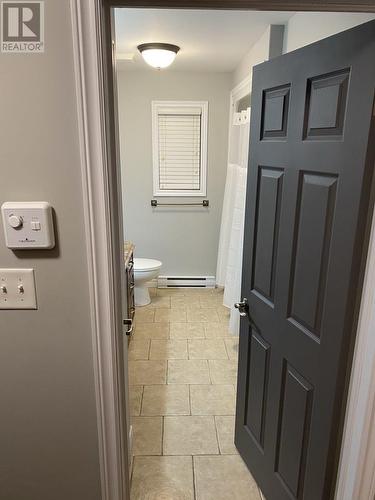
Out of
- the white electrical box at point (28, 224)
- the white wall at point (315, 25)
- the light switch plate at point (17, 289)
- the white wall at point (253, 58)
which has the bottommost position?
the light switch plate at point (17, 289)

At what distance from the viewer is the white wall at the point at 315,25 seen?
1.53 metres

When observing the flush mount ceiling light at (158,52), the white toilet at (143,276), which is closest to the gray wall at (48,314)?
the flush mount ceiling light at (158,52)

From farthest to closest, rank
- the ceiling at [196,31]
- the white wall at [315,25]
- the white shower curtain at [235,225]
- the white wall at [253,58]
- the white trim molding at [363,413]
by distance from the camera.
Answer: the white shower curtain at [235,225] → the white wall at [253,58] → the ceiling at [196,31] → the white wall at [315,25] → the white trim molding at [363,413]

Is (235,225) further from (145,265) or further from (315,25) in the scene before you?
(315,25)

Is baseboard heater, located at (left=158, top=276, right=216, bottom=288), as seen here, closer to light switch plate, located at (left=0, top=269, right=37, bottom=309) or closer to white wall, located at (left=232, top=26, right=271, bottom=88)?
white wall, located at (left=232, top=26, right=271, bottom=88)

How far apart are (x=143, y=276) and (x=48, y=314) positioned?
2.73 m

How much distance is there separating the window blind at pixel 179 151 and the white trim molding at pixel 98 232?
131 inches

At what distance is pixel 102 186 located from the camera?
3.37 ft

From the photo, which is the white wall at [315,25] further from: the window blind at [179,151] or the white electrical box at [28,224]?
the window blind at [179,151]

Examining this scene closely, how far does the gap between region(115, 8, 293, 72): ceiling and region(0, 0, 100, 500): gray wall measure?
1.53 m

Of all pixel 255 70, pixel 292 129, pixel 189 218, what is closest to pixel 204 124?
pixel 189 218

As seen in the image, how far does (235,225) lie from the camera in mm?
3268

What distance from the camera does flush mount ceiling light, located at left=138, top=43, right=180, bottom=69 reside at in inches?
116

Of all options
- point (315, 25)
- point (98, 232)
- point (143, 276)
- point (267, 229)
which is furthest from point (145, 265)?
point (98, 232)
